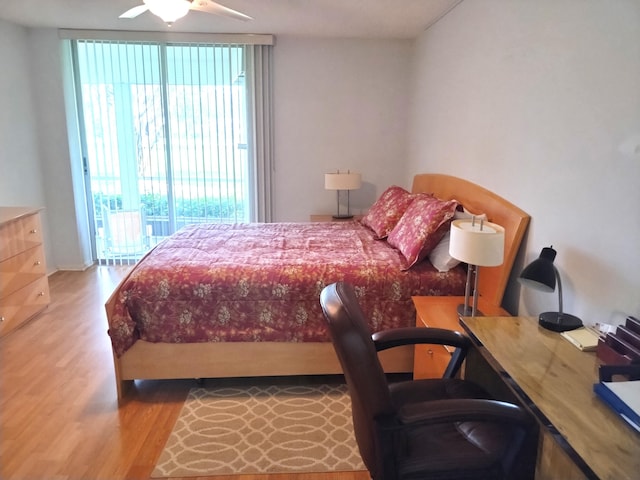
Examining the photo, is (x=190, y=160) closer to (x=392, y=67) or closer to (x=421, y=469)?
(x=392, y=67)

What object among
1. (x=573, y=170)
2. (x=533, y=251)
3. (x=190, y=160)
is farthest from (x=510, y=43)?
(x=190, y=160)

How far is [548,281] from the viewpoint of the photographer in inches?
66.0

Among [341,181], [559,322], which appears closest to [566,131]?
[559,322]

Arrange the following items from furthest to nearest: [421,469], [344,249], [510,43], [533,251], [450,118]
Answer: [450,118] → [344,249] → [510,43] → [533,251] → [421,469]

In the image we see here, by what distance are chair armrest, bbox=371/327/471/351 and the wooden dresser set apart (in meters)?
2.84

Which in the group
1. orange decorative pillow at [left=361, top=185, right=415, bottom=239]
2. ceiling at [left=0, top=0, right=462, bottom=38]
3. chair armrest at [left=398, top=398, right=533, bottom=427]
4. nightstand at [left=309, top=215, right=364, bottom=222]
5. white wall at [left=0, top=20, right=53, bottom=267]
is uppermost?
ceiling at [left=0, top=0, right=462, bottom=38]

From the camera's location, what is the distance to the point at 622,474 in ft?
3.10

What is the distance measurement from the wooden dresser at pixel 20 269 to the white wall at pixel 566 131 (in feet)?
10.8

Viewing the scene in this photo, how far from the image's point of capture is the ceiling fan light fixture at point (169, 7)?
2.58 m

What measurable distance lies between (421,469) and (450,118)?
9.21ft

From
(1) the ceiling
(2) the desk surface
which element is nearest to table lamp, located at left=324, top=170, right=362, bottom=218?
(1) the ceiling

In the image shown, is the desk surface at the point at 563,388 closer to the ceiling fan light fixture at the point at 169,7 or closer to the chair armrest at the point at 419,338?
the chair armrest at the point at 419,338

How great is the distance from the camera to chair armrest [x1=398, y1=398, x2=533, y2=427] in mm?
1246

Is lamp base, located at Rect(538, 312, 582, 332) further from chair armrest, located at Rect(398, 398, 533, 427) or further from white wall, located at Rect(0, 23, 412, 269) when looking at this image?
white wall, located at Rect(0, 23, 412, 269)
